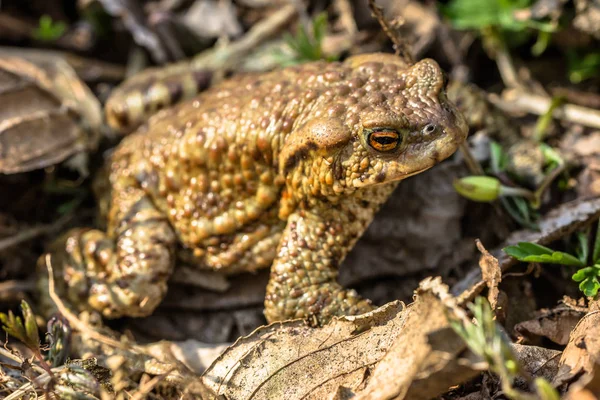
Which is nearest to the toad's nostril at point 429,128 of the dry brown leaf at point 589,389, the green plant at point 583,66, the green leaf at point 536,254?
the green leaf at point 536,254

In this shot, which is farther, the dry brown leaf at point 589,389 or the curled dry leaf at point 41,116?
the curled dry leaf at point 41,116

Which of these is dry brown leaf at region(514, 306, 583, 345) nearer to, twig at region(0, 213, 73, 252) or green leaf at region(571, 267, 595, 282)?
green leaf at region(571, 267, 595, 282)

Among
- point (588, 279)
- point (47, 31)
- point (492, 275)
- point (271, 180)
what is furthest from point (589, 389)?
point (47, 31)

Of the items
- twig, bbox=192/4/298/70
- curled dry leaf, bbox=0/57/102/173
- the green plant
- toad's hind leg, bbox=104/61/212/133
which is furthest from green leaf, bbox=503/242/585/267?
curled dry leaf, bbox=0/57/102/173

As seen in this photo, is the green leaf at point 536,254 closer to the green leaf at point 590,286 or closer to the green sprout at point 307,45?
the green leaf at point 590,286

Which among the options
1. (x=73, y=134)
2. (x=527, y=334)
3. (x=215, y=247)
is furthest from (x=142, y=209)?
(x=527, y=334)

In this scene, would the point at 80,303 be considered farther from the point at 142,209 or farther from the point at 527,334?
the point at 527,334
